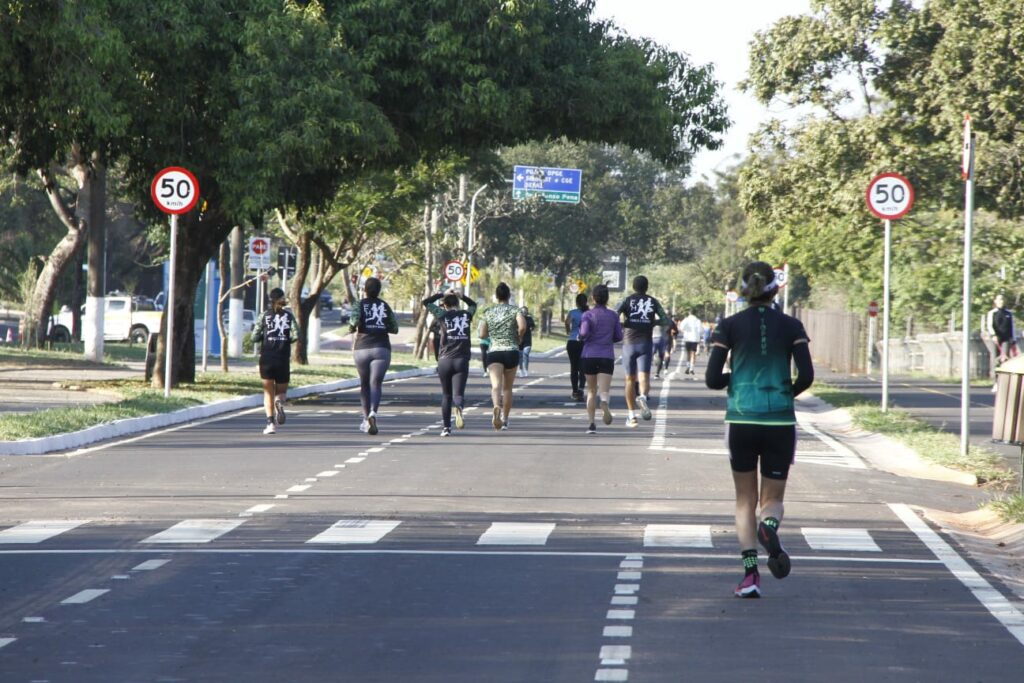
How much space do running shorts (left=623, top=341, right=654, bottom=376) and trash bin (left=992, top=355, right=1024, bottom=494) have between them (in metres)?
9.00

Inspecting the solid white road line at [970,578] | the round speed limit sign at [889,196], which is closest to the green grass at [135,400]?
the solid white road line at [970,578]

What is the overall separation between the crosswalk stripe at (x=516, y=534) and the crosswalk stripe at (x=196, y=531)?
1739 millimetres

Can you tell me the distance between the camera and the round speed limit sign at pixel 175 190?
22844 millimetres

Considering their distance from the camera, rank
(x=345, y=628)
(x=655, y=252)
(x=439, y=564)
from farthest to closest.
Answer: (x=655, y=252) → (x=439, y=564) → (x=345, y=628)

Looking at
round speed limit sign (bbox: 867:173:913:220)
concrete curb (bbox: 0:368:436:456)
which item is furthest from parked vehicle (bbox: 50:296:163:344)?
round speed limit sign (bbox: 867:173:913:220)

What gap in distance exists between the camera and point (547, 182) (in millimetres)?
56781

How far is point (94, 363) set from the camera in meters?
35.2

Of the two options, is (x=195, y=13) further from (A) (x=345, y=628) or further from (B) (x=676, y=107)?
(A) (x=345, y=628)

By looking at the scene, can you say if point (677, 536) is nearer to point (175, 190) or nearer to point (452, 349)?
point (452, 349)

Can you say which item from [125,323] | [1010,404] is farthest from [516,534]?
[125,323]

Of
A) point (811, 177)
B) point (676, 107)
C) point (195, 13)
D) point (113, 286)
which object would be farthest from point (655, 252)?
point (195, 13)

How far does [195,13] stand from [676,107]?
899cm

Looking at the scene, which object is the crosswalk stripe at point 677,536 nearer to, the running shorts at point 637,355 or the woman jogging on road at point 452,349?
the woman jogging on road at point 452,349

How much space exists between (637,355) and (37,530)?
11.9 metres
